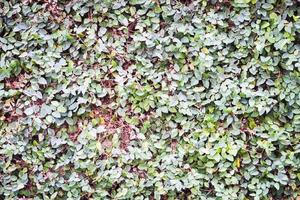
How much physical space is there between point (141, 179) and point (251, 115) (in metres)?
0.71

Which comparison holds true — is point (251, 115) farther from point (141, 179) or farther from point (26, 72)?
point (26, 72)

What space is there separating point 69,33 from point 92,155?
0.70 m

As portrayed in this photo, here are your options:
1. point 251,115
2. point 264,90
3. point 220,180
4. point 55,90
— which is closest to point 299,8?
point 264,90

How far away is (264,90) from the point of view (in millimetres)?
2277

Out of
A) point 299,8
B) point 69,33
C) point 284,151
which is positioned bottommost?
point 284,151

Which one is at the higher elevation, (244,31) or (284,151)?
(244,31)

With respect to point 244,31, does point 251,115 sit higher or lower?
lower

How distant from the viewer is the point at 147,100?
230 centimetres

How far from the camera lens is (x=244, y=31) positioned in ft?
7.40

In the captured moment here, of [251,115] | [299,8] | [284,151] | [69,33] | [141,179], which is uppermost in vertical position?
[299,8]

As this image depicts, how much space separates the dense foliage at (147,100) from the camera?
7.41ft

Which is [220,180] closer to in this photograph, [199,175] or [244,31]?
[199,175]

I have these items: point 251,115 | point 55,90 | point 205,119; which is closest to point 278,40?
point 251,115

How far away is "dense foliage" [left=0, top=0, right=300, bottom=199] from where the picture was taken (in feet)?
7.41
